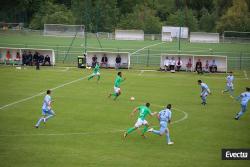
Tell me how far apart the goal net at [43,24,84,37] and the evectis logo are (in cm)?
7453

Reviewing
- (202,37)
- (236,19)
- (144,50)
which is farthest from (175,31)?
(144,50)

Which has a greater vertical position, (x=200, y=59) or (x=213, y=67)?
(x=200, y=59)

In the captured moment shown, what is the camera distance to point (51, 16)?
10525 cm

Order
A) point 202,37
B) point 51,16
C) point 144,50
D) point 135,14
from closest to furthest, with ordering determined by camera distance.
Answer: point 144,50
point 202,37
point 51,16
point 135,14

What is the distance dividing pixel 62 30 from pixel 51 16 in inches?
343

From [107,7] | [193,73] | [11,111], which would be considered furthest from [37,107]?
[107,7]

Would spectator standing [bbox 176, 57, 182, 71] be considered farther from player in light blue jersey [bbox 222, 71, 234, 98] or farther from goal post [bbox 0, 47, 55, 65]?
player in light blue jersey [bbox 222, 71, 234, 98]

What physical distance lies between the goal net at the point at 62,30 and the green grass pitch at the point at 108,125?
4791 centimetres

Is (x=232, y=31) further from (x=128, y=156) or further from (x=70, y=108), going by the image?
(x=128, y=156)

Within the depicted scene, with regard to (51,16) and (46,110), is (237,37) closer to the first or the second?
(51,16)

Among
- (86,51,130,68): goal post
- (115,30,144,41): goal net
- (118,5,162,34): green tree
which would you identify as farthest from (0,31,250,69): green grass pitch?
(118,5,162,34): green tree

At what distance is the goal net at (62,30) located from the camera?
319ft

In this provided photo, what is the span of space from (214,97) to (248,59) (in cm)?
2901

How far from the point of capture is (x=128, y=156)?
936 inches
